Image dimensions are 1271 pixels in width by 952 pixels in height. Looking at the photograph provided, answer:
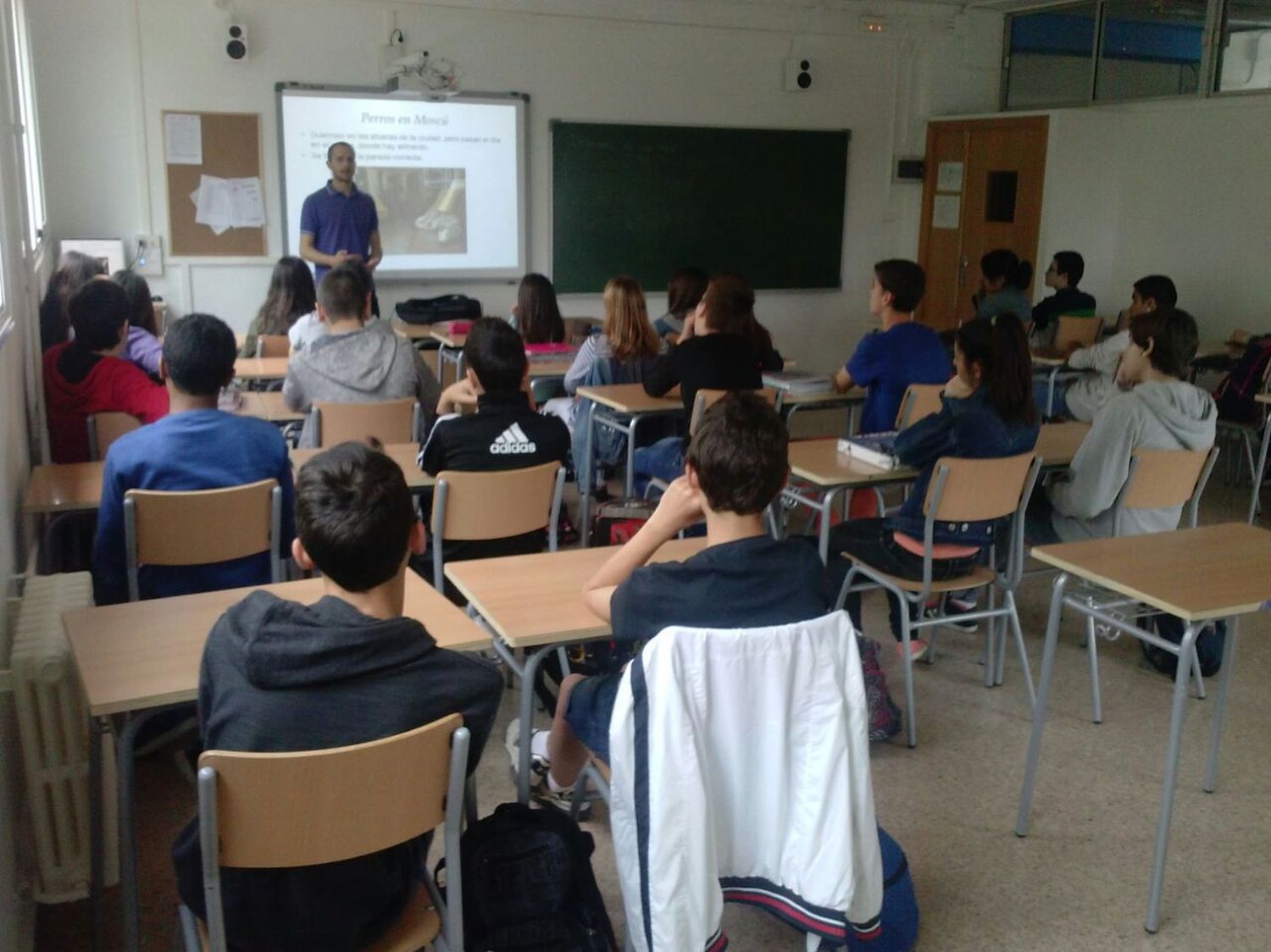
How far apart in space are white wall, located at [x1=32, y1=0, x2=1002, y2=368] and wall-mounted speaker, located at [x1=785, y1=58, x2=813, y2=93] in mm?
66

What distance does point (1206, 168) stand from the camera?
25.0 ft

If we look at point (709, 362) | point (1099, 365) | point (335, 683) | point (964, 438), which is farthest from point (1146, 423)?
point (335, 683)

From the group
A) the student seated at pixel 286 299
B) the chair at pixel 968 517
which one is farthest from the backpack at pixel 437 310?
the chair at pixel 968 517

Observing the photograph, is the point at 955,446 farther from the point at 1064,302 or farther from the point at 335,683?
the point at 1064,302

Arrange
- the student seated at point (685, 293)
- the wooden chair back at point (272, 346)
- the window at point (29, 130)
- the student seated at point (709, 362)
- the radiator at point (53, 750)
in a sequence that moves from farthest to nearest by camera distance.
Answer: the student seated at point (685, 293) → the wooden chair back at point (272, 346) → the window at point (29, 130) → the student seated at point (709, 362) → the radiator at point (53, 750)

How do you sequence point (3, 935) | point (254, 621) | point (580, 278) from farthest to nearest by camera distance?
point (580, 278), point (3, 935), point (254, 621)

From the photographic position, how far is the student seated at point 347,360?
408cm

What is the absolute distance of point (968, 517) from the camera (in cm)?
341

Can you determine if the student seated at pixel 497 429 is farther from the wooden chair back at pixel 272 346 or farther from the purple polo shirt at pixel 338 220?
the purple polo shirt at pixel 338 220

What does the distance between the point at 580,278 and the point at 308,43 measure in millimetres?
2326

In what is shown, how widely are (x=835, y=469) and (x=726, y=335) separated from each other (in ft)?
3.68

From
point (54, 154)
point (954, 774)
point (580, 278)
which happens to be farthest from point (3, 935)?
point (580, 278)

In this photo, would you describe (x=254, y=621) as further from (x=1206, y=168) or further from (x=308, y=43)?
(x=1206, y=168)

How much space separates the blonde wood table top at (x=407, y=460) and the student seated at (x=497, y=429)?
1.5 inches
